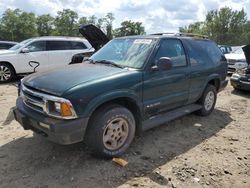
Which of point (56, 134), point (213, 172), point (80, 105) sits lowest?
point (213, 172)

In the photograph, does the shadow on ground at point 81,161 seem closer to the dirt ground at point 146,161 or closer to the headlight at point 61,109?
the dirt ground at point 146,161

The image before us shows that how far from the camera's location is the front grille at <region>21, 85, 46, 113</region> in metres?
3.73

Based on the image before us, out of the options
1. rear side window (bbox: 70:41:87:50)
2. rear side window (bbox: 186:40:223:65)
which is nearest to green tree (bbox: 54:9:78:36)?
rear side window (bbox: 70:41:87:50)

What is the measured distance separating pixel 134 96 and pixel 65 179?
5.00 ft

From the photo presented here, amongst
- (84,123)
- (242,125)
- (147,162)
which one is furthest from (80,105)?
(242,125)

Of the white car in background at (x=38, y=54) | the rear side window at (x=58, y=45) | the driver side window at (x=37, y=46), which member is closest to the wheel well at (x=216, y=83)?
the white car in background at (x=38, y=54)

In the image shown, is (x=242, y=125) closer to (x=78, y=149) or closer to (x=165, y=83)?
(x=165, y=83)

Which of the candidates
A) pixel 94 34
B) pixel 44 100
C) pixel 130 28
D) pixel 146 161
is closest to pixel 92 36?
pixel 94 34

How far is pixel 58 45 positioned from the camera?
36.4 ft

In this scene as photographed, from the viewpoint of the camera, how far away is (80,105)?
3555 millimetres

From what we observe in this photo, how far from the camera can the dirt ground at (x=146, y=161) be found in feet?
11.8

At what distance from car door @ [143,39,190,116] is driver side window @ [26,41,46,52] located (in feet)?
22.4

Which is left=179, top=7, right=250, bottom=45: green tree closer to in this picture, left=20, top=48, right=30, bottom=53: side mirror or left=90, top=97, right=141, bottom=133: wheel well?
left=20, top=48, right=30, bottom=53: side mirror

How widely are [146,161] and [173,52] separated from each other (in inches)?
82.4
